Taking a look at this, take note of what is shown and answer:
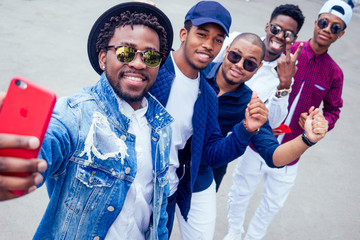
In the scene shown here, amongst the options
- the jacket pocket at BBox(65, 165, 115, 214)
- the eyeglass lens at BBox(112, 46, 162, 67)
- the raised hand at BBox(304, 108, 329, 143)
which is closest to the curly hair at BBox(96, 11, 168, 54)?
the eyeglass lens at BBox(112, 46, 162, 67)

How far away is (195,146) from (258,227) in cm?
161

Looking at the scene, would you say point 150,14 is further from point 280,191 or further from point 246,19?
point 246,19

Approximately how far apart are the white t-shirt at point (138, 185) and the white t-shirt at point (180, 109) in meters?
0.46

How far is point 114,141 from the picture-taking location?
1482mm

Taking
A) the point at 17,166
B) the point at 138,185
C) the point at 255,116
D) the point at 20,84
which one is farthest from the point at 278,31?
the point at 17,166

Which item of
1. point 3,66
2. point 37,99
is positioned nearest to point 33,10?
point 3,66

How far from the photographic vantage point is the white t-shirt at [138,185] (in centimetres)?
163

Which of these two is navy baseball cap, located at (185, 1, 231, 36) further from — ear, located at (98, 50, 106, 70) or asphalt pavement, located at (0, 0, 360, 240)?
asphalt pavement, located at (0, 0, 360, 240)

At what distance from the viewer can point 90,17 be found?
25.1ft

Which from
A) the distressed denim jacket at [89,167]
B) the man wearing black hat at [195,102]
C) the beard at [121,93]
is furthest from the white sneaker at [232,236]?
the beard at [121,93]

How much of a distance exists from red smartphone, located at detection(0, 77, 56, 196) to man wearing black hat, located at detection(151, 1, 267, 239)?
1.20 m

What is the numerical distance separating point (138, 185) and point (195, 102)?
84cm

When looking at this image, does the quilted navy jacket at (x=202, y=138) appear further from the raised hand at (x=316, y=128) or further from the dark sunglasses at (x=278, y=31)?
the dark sunglasses at (x=278, y=31)

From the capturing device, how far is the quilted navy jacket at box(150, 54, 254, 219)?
2.09m
